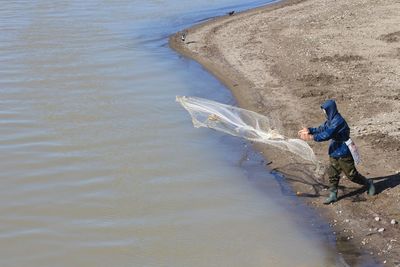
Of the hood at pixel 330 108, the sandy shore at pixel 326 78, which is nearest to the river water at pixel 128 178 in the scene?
the sandy shore at pixel 326 78

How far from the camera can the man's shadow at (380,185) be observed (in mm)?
9014

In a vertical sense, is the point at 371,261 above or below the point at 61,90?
below

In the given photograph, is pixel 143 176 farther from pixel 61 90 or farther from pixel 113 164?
pixel 61 90

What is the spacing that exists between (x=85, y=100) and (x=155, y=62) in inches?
149

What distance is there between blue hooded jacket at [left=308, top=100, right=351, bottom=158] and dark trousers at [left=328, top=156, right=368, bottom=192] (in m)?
0.12

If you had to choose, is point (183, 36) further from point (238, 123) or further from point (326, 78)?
point (238, 123)

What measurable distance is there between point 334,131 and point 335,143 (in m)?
0.25

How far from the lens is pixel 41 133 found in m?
11.6

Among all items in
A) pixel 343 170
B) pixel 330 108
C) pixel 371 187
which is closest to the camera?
pixel 330 108

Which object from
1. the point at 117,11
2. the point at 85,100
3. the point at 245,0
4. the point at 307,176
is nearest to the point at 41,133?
the point at 85,100

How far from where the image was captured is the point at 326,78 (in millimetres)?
13953

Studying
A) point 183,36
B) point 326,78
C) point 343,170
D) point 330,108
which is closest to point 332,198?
point 343,170

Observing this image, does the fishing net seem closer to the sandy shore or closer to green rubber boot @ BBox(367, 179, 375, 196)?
the sandy shore

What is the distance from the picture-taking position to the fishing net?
1019cm
